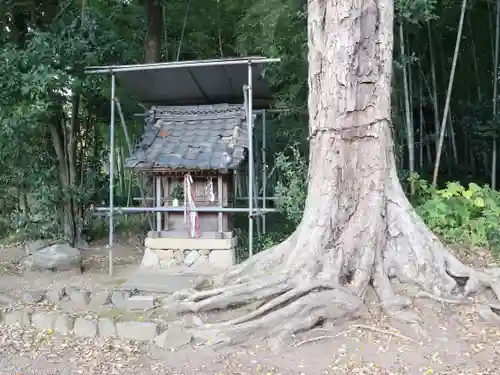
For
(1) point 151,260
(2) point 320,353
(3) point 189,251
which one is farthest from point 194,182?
(2) point 320,353

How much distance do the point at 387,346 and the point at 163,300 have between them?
86.4 inches

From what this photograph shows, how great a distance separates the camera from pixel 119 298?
5199mm

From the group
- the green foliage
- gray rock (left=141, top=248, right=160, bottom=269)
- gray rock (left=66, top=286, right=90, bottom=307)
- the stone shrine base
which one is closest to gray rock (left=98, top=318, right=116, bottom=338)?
gray rock (left=66, top=286, right=90, bottom=307)

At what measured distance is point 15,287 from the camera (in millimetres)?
6152

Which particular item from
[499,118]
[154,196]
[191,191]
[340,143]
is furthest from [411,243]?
[499,118]

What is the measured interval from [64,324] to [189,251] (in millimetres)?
2329

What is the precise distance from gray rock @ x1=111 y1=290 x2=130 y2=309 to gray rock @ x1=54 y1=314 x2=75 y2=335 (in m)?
0.59

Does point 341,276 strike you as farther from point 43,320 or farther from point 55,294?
point 55,294

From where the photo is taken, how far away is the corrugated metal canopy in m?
6.08

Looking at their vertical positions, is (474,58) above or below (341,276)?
above

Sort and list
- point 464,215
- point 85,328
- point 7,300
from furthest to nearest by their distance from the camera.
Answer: point 464,215, point 7,300, point 85,328

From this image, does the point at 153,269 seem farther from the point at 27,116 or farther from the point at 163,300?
the point at 27,116

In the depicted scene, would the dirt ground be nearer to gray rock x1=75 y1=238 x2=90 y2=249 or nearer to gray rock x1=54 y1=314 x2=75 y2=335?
gray rock x1=54 y1=314 x2=75 y2=335

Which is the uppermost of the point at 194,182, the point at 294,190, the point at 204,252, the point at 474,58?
the point at 474,58
